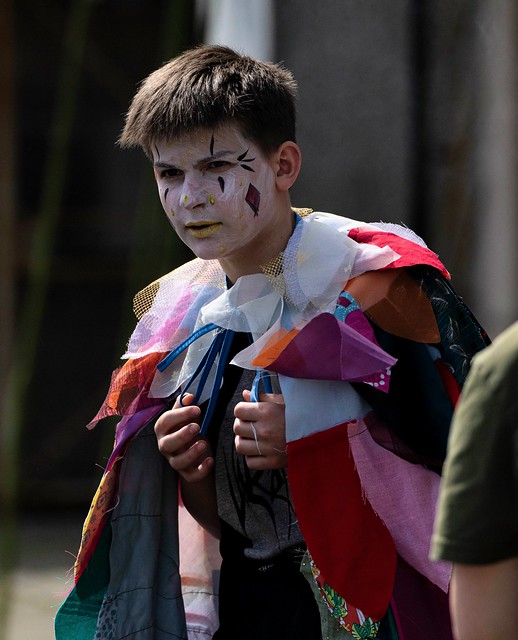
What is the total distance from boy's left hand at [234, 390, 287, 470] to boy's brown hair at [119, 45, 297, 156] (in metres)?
0.55

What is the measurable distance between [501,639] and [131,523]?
1.29 m

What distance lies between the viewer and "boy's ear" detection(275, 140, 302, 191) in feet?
7.88

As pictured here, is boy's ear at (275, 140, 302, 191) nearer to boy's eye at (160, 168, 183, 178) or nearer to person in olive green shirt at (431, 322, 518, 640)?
boy's eye at (160, 168, 183, 178)

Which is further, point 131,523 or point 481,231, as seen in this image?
point 481,231

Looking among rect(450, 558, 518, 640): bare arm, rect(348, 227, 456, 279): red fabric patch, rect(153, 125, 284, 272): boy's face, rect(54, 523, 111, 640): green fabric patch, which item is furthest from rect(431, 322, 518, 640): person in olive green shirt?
rect(54, 523, 111, 640): green fabric patch

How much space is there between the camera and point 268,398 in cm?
222

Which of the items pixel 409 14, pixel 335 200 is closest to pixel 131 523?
pixel 335 200

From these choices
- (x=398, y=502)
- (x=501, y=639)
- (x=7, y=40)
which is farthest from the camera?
(x=7, y=40)

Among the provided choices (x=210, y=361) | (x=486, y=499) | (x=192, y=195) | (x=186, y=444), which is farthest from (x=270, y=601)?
(x=486, y=499)

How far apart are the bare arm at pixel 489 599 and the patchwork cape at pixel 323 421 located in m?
0.80

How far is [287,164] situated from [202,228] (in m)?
0.24

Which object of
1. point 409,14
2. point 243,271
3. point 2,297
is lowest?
point 2,297

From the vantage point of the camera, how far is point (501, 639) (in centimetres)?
131

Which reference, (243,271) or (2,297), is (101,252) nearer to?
(2,297)
